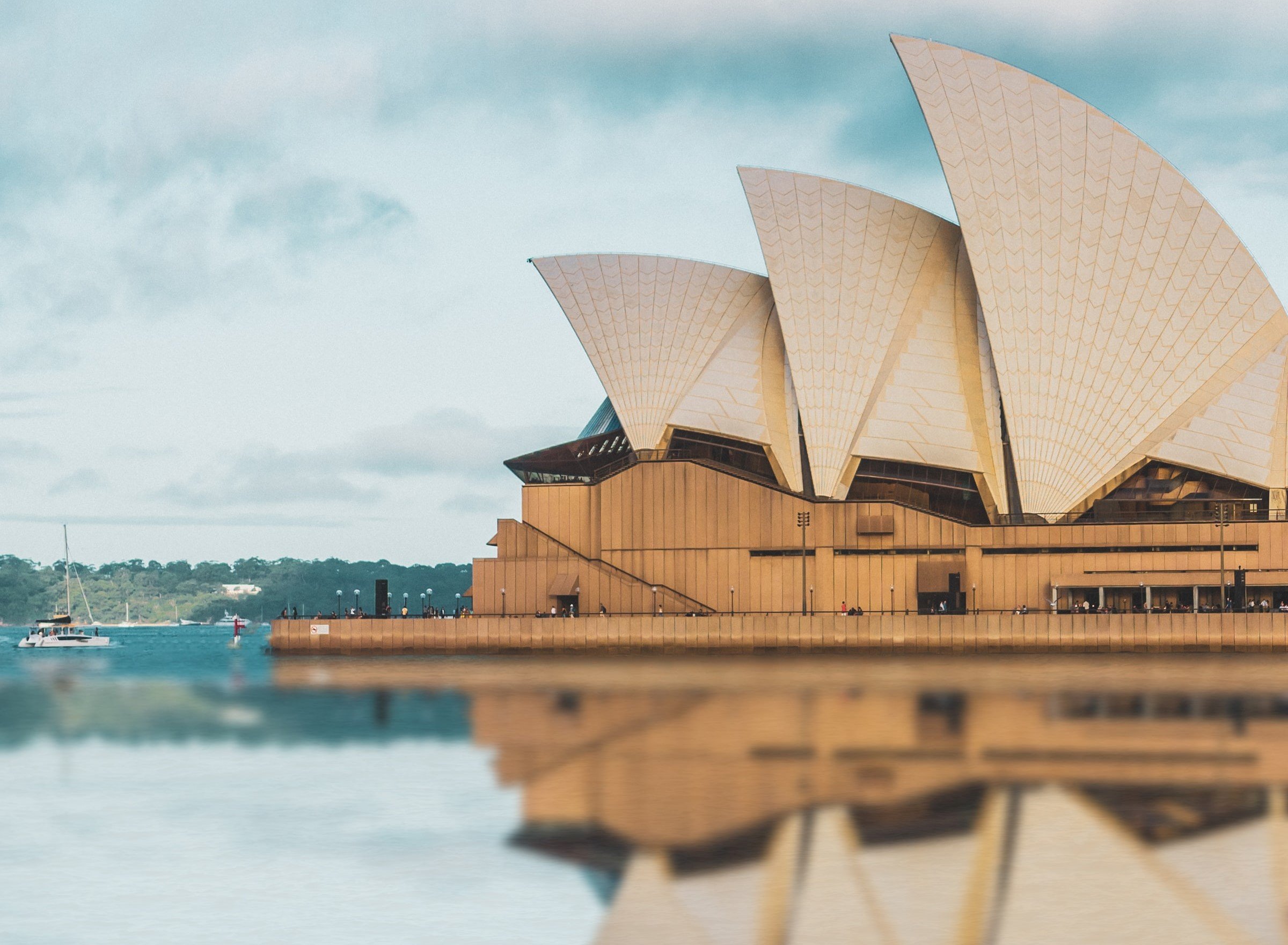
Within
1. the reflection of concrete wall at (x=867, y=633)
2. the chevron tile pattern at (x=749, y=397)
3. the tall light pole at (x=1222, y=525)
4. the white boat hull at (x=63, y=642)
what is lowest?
the white boat hull at (x=63, y=642)

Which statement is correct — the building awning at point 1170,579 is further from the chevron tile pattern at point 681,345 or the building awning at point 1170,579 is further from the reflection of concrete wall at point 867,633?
the chevron tile pattern at point 681,345

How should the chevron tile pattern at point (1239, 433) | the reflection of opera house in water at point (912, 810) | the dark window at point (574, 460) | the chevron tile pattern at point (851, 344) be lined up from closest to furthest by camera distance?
the reflection of opera house in water at point (912, 810) < the chevron tile pattern at point (1239, 433) < the chevron tile pattern at point (851, 344) < the dark window at point (574, 460)

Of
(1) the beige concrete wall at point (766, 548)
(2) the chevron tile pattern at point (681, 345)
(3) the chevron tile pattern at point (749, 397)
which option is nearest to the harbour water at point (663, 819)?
(1) the beige concrete wall at point (766, 548)

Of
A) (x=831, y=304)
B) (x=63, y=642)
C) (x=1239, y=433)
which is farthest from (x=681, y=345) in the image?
(x=63, y=642)

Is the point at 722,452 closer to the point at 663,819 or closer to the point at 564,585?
the point at 564,585

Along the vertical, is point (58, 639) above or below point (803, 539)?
below
